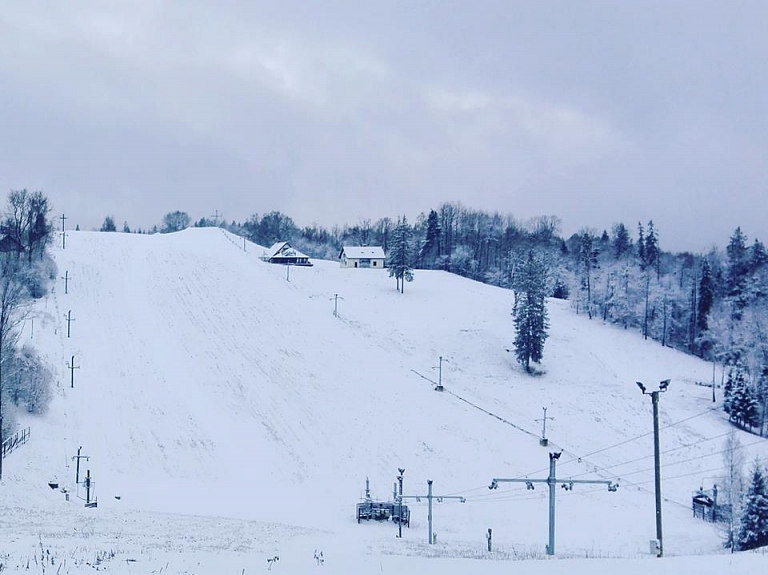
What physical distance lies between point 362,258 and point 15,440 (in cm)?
8271

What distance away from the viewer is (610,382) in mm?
67688

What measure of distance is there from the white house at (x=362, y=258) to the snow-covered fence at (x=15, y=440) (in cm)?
7992

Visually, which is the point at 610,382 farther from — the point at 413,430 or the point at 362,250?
the point at 362,250

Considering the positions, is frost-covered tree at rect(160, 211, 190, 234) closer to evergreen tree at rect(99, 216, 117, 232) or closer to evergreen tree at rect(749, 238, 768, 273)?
evergreen tree at rect(99, 216, 117, 232)

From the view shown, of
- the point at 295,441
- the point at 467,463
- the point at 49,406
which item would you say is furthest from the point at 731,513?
the point at 49,406

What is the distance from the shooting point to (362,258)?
114 m

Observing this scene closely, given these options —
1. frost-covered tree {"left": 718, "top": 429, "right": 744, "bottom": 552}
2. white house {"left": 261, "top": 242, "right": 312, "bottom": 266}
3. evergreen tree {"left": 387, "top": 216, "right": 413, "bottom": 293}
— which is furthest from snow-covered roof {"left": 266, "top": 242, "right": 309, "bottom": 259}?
frost-covered tree {"left": 718, "top": 429, "right": 744, "bottom": 552}

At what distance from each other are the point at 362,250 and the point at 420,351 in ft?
162

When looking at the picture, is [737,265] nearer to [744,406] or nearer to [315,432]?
[744,406]

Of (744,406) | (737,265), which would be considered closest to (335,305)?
(744,406)

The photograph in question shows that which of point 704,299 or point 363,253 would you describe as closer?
point 704,299

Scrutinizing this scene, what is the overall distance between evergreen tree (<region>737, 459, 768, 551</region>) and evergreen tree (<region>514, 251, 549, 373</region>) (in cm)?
3254

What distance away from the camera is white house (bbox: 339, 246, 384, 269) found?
113375mm

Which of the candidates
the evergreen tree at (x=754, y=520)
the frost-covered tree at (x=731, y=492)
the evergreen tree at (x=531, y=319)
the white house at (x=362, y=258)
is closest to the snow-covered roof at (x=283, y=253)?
the white house at (x=362, y=258)
